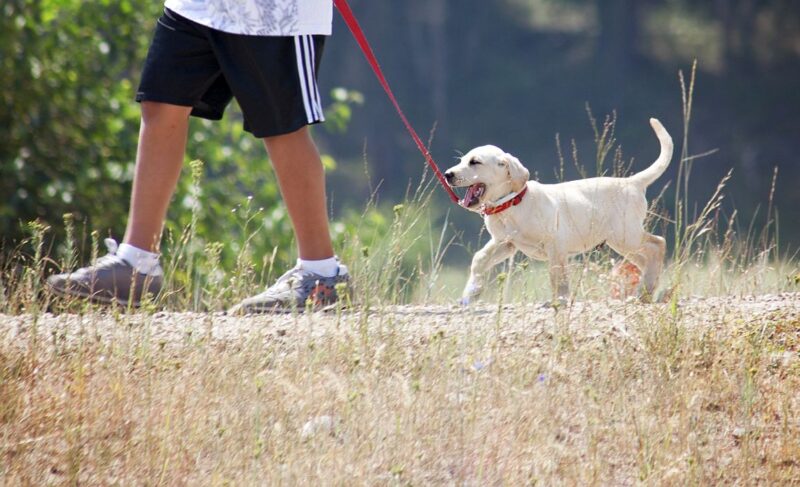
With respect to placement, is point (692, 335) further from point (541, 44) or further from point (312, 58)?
point (541, 44)

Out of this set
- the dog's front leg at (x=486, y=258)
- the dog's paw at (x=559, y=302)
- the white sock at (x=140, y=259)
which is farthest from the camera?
the dog's front leg at (x=486, y=258)

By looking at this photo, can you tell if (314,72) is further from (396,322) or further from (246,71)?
(396,322)

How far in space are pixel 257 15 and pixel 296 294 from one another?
97cm

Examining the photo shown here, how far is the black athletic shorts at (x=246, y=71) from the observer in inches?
153

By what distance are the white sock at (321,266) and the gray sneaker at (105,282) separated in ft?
1.73

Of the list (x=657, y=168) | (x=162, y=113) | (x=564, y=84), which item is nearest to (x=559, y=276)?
(x=657, y=168)

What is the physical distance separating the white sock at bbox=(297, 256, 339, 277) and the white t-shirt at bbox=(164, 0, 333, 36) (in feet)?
2.63

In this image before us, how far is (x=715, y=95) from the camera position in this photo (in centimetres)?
2445

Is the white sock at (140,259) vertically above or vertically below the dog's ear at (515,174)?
below

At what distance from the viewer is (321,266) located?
13.4 ft

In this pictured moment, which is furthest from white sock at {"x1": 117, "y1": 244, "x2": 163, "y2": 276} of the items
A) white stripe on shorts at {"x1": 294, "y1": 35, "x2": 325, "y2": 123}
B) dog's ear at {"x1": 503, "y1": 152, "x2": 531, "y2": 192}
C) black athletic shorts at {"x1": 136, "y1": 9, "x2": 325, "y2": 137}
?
dog's ear at {"x1": 503, "y1": 152, "x2": 531, "y2": 192}

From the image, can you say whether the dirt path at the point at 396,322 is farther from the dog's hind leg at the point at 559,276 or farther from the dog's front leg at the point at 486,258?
the dog's front leg at the point at 486,258

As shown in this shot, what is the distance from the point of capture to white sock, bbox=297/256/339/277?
4.08 m

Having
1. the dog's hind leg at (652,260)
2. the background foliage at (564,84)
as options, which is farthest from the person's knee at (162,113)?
the background foliage at (564,84)
